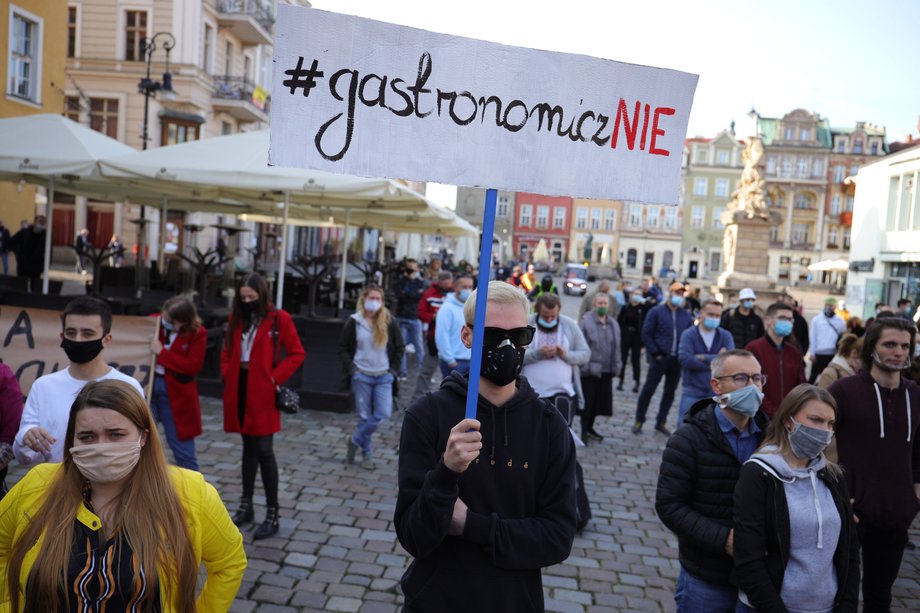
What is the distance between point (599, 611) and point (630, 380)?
35.2 feet

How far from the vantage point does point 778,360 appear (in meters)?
7.02

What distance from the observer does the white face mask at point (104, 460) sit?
93.5 inches

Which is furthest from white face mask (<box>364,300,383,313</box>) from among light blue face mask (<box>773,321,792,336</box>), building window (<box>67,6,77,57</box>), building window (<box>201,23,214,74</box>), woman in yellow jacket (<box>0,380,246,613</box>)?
building window (<box>67,6,77,57</box>)

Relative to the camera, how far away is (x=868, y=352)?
14.7ft

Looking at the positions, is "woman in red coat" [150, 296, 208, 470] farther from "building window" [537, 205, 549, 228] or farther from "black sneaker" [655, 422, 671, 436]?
"building window" [537, 205, 549, 228]

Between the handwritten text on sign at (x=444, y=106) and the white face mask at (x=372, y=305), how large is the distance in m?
5.17

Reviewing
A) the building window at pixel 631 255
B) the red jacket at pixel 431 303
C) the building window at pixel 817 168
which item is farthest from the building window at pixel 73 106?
the building window at pixel 817 168

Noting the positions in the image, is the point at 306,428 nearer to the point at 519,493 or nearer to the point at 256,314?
the point at 256,314

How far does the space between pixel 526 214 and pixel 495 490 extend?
87.6 m

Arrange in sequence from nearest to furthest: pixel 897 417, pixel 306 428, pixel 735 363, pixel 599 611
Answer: pixel 735 363 → pixel 897 417 → pixel 599 611 → pixel 306 428

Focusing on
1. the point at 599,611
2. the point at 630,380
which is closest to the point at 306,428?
the point at 599,611

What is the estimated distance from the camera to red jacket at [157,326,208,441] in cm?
570

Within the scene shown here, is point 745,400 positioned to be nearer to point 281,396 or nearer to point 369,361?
point 281,396

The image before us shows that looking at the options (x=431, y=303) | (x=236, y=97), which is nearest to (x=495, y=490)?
(x=431, y=303)
